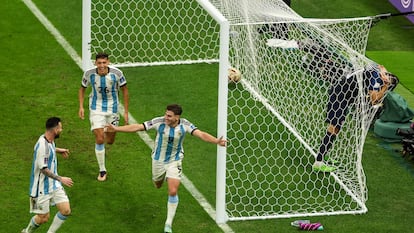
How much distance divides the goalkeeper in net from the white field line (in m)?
1.78

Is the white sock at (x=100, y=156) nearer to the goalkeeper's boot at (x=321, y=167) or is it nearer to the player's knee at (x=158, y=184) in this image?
the player's knee at (x=158, y=184)

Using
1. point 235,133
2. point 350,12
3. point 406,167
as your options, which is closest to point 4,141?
point 235,133

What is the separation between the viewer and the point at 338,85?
1638cm

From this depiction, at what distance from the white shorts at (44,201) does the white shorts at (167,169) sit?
4.62ft

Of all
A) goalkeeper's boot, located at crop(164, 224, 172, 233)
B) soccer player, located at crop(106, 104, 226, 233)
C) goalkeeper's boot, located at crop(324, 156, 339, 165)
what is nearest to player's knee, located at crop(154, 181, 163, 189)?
soccer player, located at crop(106, 104, 226, 233)

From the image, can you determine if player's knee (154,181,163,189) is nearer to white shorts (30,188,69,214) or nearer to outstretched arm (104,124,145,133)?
outstretched arm (104,124,145,133)

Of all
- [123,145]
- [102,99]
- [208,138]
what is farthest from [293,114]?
[208,138]

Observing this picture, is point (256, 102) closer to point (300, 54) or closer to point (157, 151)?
point (300, 54)

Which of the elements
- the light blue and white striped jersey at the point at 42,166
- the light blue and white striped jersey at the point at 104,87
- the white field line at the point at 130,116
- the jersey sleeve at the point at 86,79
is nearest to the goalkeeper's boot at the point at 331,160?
the white field line at the point at 130,116

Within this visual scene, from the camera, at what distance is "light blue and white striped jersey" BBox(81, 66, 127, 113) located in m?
15.9

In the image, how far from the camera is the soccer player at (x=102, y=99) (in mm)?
15883

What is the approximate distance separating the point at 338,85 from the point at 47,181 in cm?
462

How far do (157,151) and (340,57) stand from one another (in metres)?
3.14

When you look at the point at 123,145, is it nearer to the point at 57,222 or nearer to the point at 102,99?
the point at 102,99
